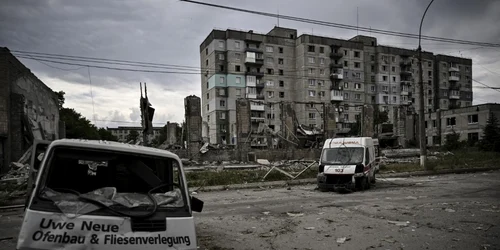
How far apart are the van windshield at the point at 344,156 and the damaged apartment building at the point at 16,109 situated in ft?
48.3

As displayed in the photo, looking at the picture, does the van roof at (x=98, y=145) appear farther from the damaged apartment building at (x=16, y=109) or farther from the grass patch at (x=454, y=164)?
the grass patch at (x=454, y=164)

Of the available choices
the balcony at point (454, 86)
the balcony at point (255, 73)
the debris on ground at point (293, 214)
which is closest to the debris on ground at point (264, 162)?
the debris on ground at point (293, 214)

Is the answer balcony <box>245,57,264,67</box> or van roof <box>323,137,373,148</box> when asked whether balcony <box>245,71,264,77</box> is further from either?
van roof <box>323,137,373,148</box>

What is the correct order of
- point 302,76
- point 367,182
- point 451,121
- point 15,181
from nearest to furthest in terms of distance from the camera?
point 367,182 → point 15,181 → point 451,121 → point 302,76

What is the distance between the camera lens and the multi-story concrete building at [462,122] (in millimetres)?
48250

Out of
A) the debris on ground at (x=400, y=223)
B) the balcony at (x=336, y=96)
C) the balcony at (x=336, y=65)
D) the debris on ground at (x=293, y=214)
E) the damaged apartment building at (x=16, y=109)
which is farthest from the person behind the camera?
the balcony at (x=336, y=96)

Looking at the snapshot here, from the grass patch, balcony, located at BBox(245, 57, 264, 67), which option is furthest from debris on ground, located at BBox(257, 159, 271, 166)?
balcony, located at BBox(245, 57, 264, 67)

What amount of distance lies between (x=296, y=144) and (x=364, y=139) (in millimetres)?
13491

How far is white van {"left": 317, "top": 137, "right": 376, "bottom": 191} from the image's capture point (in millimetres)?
13578

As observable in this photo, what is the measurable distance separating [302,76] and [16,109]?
5218 cm

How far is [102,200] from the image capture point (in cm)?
319

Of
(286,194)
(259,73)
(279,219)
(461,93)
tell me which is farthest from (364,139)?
(461,93)

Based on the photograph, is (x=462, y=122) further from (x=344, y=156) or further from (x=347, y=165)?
(x=347, y=165)

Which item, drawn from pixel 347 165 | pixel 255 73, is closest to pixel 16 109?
pixel 347 165
